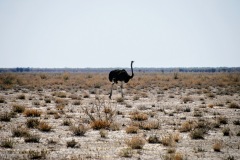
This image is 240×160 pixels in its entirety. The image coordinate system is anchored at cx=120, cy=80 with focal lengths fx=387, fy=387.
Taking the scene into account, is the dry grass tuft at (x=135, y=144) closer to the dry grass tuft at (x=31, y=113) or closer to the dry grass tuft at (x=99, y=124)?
the dry grass tuft at (x=99, y=124)

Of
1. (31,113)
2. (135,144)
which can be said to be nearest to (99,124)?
(135,144)

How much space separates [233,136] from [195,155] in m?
3.45

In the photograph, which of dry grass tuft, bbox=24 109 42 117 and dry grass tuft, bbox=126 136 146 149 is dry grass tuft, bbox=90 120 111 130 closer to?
dry grass tuft, bbox=126 136 146 149

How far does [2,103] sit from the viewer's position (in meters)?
24.5

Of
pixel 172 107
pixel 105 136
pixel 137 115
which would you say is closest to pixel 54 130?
pixel 105 136

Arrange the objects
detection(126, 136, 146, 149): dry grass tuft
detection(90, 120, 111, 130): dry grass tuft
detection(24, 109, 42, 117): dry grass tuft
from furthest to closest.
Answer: detection(24, 109, 42, 117): dry grass tuft → detection(90, 120, 111, 130): dry grass tuft → detection(126, 136, 146, 149): dry grass tuft


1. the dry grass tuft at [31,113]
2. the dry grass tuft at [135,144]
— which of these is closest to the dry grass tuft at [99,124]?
the dry grass tuft at [135,144]

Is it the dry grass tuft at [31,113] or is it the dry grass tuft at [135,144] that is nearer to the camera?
the dry grass tuft at [135,144]

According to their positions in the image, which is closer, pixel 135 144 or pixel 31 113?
pixel 135 144

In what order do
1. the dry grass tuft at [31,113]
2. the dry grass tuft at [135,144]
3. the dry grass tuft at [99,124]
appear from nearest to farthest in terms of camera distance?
the dry grass tuft at [135,144], the dry grass tuft at [99,124], the dry grass tuft at [31,113]

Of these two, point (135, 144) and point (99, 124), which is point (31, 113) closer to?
point (99, 124)

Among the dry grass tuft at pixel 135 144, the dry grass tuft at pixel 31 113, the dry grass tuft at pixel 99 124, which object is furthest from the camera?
the dry grass tuft at pixel 31 113

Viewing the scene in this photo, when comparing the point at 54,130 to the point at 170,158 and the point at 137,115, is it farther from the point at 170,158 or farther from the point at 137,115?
the point at 170,158

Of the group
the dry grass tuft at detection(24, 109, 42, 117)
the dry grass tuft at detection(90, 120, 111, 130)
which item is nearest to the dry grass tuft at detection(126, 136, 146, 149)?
the dry grass tuft at detection(90, 120, 111, 130)
